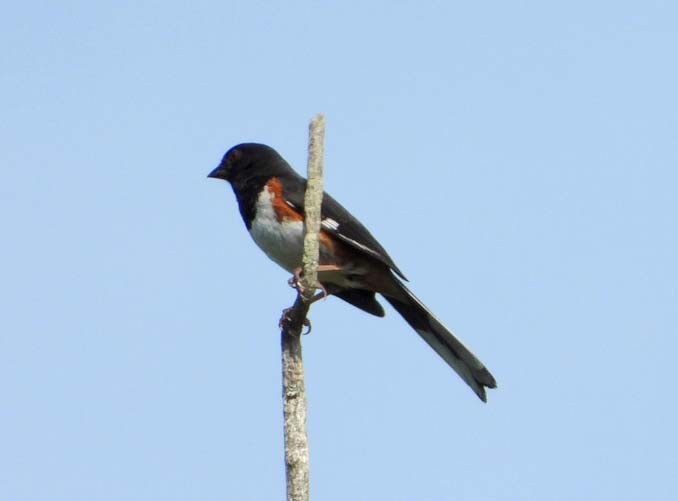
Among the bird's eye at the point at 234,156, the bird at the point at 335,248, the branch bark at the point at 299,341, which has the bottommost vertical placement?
the branch bark at the point at 299,341

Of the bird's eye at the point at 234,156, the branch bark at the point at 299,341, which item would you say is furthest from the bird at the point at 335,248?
the branch bark at the point at 299,341

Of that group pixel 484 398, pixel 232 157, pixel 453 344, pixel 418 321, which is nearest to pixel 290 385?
pixel 484 398

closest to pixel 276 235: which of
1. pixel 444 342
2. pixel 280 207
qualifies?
pixel 280 207

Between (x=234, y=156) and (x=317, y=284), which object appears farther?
(x=234, y=156)

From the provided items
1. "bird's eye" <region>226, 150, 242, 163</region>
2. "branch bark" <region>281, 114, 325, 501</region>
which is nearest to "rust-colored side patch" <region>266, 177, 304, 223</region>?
"bird's eye" <region>226, 150, 242, 163</region>

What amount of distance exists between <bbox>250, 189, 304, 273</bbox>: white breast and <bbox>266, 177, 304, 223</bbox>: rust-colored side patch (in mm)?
19

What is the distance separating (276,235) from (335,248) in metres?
0.38

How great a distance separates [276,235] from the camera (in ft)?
22.9

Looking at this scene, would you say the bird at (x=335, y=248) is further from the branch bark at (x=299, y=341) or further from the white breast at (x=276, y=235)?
the branch bark at (x=299, y=341)

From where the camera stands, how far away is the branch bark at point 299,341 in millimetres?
3611

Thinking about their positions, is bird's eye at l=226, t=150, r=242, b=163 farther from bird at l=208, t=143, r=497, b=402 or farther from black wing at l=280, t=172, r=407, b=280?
black wing at l=280, t=172, r=407, b=280

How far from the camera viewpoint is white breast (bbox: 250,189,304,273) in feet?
22.6

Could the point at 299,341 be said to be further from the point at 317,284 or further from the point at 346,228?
the point at 346,228

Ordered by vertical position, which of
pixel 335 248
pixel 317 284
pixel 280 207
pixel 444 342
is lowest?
pixel 317 284
